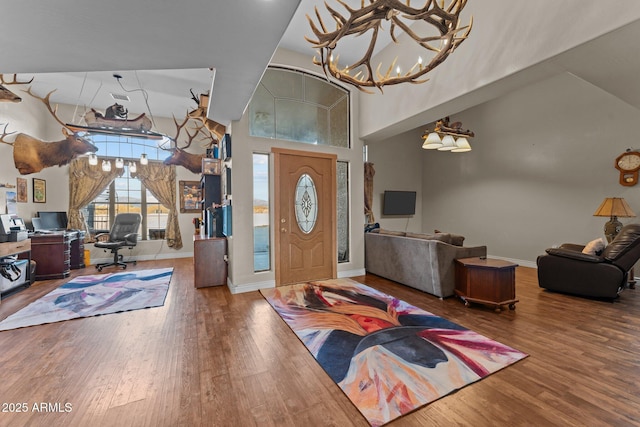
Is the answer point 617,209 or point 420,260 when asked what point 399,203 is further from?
point 617,209

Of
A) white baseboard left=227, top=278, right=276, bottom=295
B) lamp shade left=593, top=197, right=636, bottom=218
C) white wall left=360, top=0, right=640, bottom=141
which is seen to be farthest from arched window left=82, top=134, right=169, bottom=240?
lamp shade left=593, top=197, right=636, bottom=218

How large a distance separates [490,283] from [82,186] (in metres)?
8.53

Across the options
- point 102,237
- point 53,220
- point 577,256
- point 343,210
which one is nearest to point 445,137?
point 343,210

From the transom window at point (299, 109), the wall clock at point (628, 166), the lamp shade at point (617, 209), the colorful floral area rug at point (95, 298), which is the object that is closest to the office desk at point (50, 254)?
the colorful floral area rug at point (95, 298)

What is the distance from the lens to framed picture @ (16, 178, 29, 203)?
495 cm

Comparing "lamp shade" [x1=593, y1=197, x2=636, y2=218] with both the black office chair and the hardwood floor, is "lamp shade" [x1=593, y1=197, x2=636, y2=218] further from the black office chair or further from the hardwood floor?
the black office chair

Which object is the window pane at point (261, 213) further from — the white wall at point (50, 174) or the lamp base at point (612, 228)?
the lamp base at point (612, 228)

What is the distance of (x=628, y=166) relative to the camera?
4414 mm

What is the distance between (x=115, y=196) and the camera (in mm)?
6641

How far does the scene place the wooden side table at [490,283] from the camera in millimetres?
3293

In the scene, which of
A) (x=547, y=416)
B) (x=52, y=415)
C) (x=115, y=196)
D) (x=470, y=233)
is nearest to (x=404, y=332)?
(x=547, y=416)

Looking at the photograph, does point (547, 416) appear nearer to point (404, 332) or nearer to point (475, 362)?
point (475, 362)

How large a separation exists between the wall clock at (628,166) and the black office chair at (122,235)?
962 centimetres

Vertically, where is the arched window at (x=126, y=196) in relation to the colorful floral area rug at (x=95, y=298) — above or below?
above
